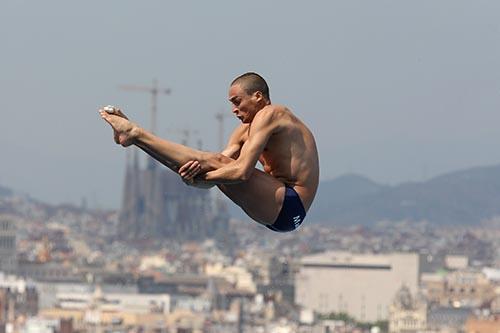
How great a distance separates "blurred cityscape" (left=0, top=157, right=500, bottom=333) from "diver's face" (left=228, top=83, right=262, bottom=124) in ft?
227

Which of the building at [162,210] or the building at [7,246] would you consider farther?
the building at [162,210]

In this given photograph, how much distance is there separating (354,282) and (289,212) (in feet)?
338

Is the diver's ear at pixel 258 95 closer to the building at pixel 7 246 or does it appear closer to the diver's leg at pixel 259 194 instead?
the diver's leg at pixel 259 194

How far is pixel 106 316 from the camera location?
91.7m

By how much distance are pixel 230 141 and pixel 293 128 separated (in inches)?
13.1

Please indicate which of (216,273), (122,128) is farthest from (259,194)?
(216,273)

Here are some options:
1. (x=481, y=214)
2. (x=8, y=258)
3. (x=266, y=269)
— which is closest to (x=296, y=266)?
(x=266, y=269)

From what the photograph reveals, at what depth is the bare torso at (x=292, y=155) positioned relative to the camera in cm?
895

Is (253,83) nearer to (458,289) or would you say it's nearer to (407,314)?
(407,314)

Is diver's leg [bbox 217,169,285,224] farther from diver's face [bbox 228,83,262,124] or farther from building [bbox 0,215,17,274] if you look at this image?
building [bbox 0,215,17,274]

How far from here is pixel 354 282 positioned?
112 meters

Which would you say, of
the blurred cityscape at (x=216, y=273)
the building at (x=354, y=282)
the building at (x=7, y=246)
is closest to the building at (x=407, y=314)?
the blurred cityscape at (x=216, y=273)

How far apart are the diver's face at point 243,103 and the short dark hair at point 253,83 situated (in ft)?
0.05

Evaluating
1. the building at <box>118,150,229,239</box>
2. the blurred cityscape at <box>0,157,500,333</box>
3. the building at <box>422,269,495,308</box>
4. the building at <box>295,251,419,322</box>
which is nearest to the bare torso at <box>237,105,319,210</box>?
the blurred cityscape at <box>0,157,500,333</box>
